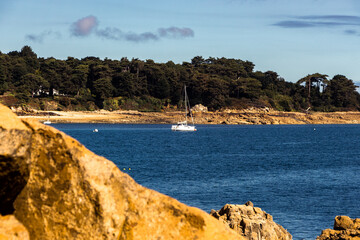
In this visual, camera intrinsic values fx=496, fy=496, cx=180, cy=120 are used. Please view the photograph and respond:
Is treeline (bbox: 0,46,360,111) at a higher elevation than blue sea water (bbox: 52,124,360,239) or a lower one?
higher

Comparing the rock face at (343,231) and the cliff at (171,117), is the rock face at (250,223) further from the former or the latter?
the cliff at (171,117)

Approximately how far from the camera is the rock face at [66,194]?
6.07 metres

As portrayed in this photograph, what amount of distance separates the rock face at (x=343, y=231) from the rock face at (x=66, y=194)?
8.22m

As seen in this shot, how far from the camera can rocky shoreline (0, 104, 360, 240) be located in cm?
601

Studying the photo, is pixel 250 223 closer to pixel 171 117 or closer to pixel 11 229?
pixel 11 229

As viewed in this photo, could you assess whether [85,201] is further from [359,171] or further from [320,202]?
[359,171]

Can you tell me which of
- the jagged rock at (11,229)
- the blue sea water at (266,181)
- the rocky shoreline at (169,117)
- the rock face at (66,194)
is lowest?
the blue sea water at (266,181)

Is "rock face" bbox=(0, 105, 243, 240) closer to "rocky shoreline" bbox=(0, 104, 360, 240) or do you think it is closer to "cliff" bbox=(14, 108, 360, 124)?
"rocky shoreline" bbox=(0, 104, 360, 240)

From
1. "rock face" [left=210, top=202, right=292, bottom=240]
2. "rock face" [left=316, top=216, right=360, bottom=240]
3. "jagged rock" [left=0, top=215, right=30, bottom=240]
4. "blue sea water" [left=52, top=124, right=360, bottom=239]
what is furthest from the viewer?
"blue sea water" [left=52, top=124, right=360, bottom=239]

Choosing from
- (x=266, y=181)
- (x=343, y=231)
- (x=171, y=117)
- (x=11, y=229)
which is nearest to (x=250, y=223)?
(x=343, y=231)

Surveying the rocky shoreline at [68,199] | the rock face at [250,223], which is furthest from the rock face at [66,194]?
the rock face at [250,223]

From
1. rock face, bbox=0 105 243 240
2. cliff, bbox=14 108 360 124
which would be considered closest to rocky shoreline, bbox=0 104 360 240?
rock face, bbox=0 105 243 240

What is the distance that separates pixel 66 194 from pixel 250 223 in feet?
30.8

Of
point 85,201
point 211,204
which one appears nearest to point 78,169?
point 85,201
